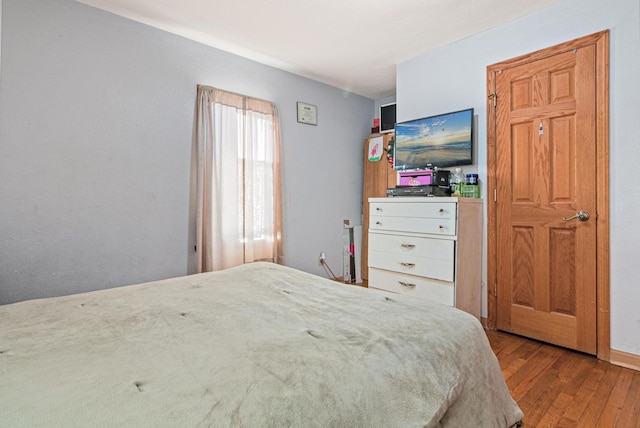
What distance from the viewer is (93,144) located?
2307 mm

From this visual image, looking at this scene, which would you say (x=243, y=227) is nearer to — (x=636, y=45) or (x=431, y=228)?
(x=431, y=228)

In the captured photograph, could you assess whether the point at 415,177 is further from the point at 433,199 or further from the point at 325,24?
the point at 325,24

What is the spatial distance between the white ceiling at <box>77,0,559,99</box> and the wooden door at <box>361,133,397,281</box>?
3.46 ft

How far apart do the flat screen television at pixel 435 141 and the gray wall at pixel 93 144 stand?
5.03 feet

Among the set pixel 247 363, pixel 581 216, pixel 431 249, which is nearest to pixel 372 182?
pixel 431 249

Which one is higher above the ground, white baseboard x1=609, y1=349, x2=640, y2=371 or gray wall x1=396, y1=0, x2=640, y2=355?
gray wall x1=396, y1=0, x2=640, y2=355

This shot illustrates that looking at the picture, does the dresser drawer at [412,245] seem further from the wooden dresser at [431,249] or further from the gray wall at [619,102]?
the gray wall at [619,102]

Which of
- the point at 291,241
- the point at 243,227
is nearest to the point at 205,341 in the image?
the point at 243,227

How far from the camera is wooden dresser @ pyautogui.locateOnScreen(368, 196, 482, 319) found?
2375mm

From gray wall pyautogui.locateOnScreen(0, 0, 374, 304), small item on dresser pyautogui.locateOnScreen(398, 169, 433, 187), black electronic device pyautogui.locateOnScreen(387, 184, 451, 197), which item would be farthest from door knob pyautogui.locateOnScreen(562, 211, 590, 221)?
gray wall pyautogui.locateOnScreen(0, 0, 374, 304)

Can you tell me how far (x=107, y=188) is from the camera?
2365 millimetres

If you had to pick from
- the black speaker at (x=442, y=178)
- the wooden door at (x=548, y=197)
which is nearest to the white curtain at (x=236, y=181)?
the black speaker at (x=442, y=178)

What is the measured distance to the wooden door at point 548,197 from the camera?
212cm

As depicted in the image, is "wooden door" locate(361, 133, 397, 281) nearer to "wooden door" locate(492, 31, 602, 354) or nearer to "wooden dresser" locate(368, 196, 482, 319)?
"wooden dresser" locate(368, 196, 482, 319)
